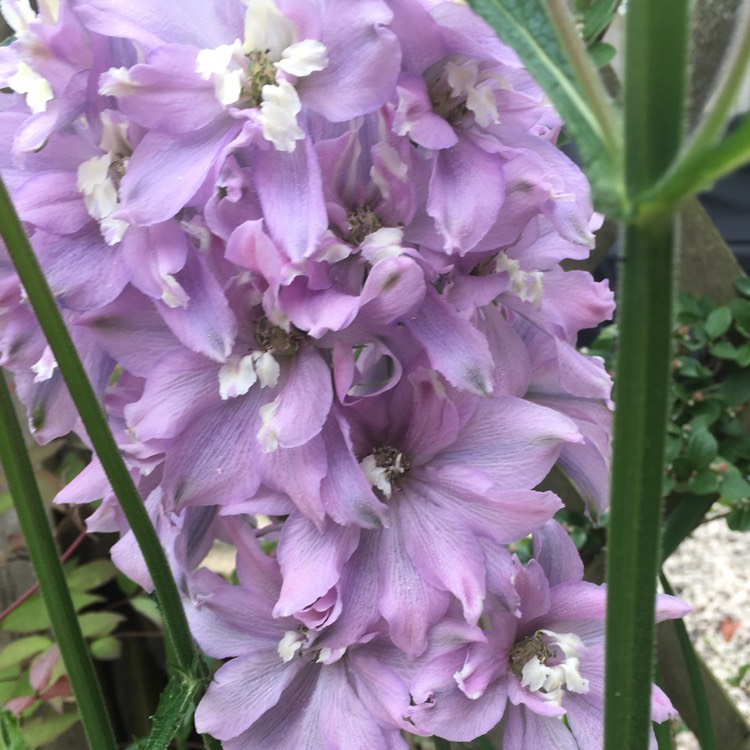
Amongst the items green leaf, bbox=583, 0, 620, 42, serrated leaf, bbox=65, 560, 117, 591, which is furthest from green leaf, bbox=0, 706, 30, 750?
green leaf, bbox=583, 0, 620, 42

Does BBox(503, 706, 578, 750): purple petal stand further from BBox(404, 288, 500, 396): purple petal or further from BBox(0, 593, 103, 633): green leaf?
BBox(0, 593, 103, 633): green leaf

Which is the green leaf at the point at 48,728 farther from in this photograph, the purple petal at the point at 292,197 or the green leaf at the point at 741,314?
the green leaf at the point at 741,314

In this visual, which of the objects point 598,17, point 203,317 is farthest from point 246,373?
point 598,17

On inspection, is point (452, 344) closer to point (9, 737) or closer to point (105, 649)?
point (9, 737)

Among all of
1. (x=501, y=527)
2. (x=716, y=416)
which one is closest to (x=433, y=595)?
(x=501, y=527)

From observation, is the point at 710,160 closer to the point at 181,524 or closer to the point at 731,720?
the point at 181,524

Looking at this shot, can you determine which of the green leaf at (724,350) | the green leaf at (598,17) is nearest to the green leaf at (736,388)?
the green leaf at (724,350)
